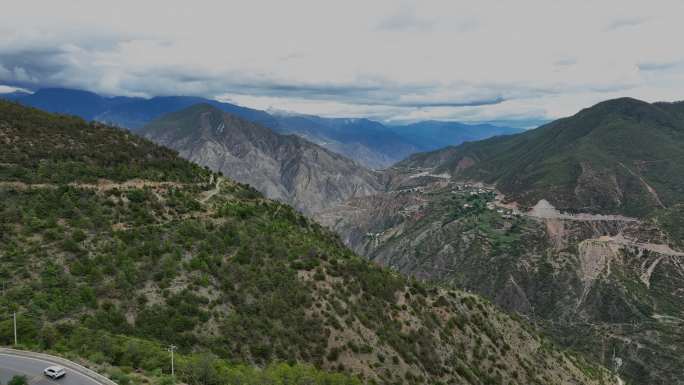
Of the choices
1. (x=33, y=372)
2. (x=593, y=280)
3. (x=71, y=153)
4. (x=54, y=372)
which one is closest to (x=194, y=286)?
(x=33, y=372)

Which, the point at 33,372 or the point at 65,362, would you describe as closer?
the point at 33,372

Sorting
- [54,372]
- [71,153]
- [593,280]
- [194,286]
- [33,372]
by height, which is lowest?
[593,280]

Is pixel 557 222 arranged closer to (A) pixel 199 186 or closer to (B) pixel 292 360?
(A) pixel 199 186

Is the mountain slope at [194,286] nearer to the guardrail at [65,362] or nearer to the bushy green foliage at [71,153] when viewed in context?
the bushy green foliage at [71,153]

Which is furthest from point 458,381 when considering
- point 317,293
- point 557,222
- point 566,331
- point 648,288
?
point 557,222

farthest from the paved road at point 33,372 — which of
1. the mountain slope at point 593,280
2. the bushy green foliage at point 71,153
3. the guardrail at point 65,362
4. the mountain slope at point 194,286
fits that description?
the mountain slope at point 593,280

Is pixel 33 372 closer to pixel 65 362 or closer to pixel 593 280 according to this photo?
pixel 65 362
